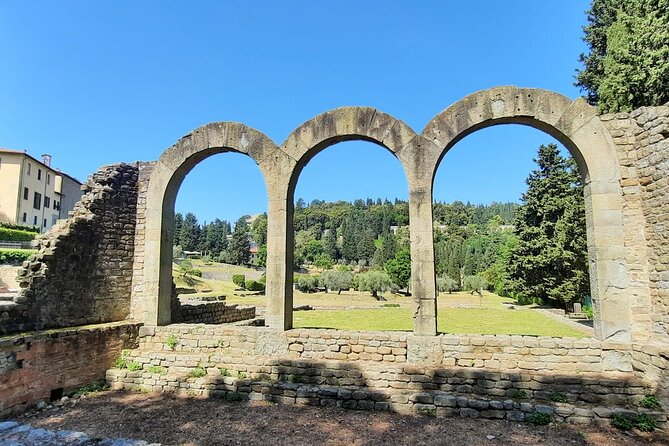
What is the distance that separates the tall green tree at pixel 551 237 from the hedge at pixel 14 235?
44.8 metres

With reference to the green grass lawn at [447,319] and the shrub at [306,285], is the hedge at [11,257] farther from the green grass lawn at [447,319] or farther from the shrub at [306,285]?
the shrub at [306,285]

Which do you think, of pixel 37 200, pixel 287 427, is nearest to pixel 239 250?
pixel 37 200

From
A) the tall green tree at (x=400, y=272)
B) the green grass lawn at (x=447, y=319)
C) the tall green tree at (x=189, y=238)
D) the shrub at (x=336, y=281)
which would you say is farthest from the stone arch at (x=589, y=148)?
the tall green tree at (x=189, y=238)

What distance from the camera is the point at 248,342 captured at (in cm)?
776

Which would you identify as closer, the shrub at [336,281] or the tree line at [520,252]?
the tree line at [520,252]

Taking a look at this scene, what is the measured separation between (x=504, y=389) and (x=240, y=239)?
75.0 m

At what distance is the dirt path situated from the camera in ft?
17.2

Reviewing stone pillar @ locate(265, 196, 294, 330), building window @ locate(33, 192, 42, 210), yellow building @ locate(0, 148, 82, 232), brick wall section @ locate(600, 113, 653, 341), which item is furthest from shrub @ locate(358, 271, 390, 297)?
building window @ locate(33, 192, 42, 210)

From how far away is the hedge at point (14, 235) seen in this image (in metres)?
36.8

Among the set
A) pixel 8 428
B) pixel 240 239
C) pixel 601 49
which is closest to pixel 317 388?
pixel 8 428

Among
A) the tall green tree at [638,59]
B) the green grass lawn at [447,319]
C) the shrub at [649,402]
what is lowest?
the green grass lawn at [447,319]

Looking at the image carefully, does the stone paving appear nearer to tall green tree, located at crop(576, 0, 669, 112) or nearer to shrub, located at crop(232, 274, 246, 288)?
tall green tree, located at crop(576, 0, 669, 112)

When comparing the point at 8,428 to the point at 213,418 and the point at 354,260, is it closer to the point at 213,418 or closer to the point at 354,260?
the point at 213,418

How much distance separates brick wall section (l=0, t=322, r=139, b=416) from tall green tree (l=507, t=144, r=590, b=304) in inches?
865
